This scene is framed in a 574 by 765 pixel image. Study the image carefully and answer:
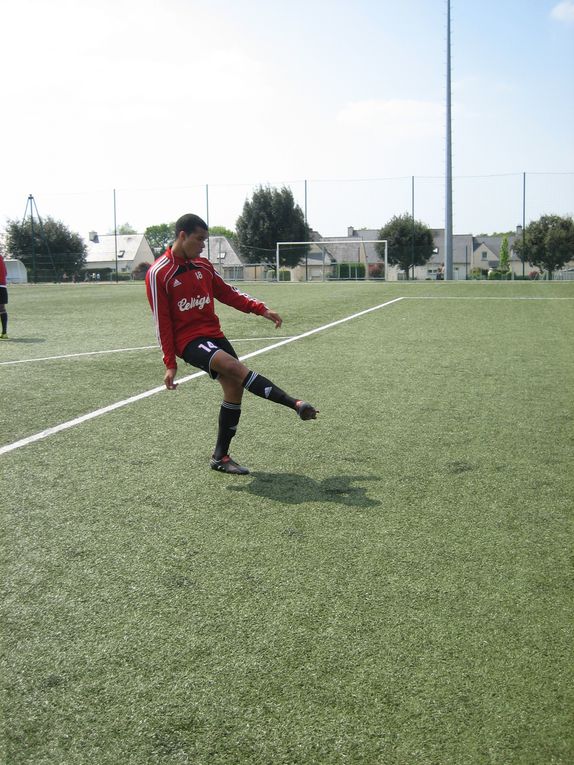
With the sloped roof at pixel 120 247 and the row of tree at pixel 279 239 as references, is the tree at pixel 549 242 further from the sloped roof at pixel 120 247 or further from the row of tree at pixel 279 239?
the sloped roof at pixel 120 247

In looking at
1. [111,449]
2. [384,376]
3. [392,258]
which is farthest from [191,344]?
[392,258]

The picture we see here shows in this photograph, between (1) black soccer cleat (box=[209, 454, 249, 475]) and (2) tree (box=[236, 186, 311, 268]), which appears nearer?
(1) black soccer cleat (box=[209, 454, 249, 475])

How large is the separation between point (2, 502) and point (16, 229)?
195ft

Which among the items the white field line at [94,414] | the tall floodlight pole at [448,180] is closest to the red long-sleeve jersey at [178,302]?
the white field line at [94,414]

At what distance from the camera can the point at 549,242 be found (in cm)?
6128

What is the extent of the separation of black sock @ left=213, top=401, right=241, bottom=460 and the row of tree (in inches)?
2018

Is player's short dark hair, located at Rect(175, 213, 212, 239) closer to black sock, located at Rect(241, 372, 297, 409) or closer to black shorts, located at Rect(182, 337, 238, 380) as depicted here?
black shorts, located at Rect(182, 337, 238, 380)

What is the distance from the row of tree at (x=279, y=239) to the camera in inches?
2242

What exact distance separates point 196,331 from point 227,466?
994 mm

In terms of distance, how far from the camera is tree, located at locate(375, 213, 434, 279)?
57.5 metres

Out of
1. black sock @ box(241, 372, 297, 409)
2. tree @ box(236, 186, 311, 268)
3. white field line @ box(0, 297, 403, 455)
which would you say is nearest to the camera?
black sock @ box(241, 372, 297, 409)

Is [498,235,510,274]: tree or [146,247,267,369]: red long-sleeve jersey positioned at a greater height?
[498,235,510,274]: tree

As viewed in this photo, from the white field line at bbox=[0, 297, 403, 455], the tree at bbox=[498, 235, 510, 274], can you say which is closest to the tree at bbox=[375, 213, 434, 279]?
the tree at bbox=[498, 235, 510, 274]

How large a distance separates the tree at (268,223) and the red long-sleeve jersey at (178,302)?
5848cm
